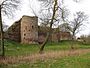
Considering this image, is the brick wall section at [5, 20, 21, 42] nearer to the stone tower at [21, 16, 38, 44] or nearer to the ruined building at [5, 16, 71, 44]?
the ruined building at [5, 16, 71, 44]

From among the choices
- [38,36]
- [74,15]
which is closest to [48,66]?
[74,15]

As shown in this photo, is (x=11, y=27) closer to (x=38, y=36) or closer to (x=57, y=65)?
(x=38, y=36)

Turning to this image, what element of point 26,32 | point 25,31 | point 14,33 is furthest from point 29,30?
point 14,33

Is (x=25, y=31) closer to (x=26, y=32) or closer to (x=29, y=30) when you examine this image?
(x=26, y=32)

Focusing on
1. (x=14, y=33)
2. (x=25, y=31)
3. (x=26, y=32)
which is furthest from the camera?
(x=14, y=33)

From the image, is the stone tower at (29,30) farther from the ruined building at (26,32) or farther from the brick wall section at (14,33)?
the brick wall section at (14,33)

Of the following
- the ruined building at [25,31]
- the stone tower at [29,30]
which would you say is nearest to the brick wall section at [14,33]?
the ruined building at [25,31]

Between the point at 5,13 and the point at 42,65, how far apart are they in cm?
1368

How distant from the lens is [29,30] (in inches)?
2881

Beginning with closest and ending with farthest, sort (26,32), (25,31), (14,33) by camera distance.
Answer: (26,32)
(25,31)
(14,33)

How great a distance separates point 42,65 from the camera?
52.3 ft

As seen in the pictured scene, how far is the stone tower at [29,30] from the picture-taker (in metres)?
72.0

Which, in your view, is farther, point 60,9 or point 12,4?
point 60,9

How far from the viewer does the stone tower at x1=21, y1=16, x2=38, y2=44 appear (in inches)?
2835
